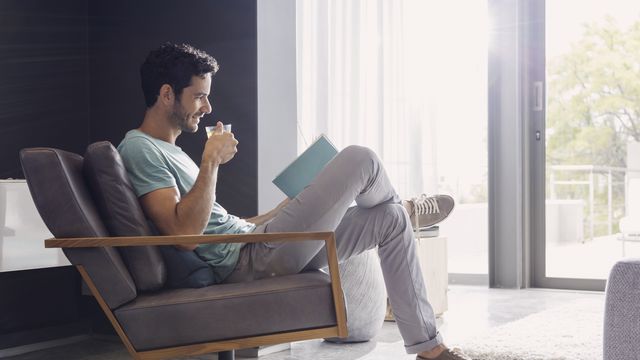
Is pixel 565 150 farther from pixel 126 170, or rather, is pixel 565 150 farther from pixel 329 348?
pixel 126 170

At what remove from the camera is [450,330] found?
3.63m

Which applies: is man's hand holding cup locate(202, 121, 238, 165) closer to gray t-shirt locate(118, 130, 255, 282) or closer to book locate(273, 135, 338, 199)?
gray t-shirt locate(118, 130, 255, 282)

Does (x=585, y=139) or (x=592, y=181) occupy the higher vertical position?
(x=585, y=139)

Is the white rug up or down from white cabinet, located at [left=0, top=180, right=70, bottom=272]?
down

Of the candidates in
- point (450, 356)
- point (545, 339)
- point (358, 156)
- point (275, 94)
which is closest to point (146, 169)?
point (358, 156)

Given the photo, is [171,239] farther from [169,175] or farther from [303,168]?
[303,168]

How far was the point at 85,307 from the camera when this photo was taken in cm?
377

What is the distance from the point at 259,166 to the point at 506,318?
5.12 feet

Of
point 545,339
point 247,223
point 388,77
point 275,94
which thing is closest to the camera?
point 247,223

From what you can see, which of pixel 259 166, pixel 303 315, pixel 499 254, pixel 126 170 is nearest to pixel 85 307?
pixel 259 166

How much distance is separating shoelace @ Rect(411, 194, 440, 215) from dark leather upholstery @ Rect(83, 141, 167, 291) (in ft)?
4.89

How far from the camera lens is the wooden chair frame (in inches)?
76.4

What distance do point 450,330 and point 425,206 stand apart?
697mm

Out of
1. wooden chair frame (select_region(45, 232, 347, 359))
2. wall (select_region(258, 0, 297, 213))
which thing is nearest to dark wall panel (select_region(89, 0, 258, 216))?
wall (select_region(258, 0, 297, 213))
